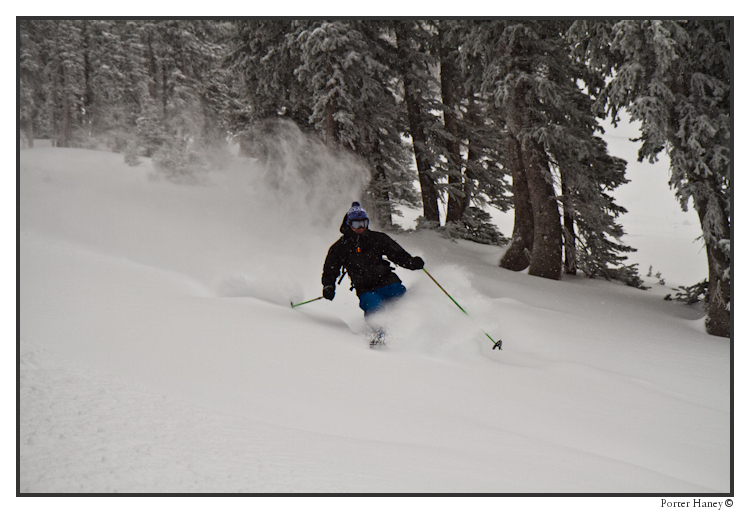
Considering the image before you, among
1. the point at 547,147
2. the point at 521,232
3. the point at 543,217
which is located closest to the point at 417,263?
the point at 547,147

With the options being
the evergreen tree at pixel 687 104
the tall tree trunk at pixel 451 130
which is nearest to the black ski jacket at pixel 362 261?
the evergreen tree at pixel 687 104

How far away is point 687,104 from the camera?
25.6ft

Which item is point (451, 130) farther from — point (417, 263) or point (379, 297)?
point (379, 297)

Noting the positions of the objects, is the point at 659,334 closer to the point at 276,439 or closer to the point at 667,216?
the point at 276,439

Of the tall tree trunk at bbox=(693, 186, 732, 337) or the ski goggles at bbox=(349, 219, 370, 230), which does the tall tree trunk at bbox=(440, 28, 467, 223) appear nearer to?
the tall tree trunk at bbox=(693, 186, 732, 337)

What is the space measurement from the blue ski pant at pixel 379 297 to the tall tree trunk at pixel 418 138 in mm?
8989

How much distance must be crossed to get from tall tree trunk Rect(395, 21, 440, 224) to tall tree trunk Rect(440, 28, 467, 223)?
0.64 meters

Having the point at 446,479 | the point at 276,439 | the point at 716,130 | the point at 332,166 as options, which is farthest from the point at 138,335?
the point at 332,166

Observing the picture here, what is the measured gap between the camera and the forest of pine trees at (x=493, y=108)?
7.79 m

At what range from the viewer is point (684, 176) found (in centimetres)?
810

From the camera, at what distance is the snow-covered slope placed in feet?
7.64

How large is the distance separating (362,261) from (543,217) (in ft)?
24.3

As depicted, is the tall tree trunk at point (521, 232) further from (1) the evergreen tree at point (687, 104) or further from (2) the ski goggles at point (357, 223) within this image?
(2) the ski goggles at point (357, 223)

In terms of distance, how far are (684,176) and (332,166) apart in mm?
8929
